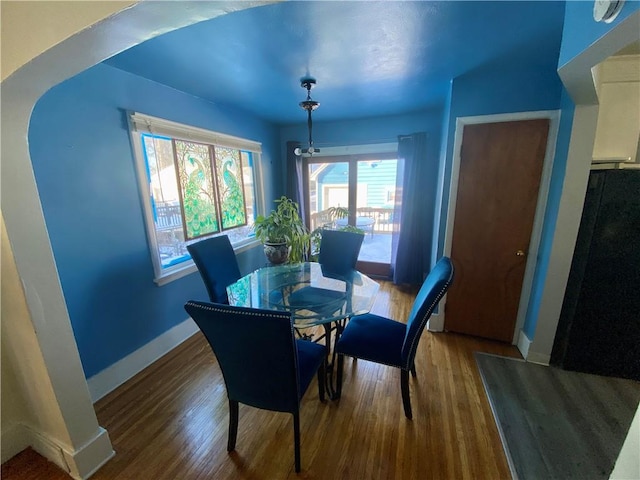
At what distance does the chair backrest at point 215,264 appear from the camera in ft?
6.51

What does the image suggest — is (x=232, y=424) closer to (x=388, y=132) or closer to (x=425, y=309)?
(x=425, y=309)

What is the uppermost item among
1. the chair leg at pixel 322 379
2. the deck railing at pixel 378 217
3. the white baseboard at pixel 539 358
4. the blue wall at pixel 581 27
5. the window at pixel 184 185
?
the blue wall at pixel 581 27

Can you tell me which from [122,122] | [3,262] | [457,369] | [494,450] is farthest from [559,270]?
[122,122]

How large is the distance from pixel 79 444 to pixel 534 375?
2950 mm

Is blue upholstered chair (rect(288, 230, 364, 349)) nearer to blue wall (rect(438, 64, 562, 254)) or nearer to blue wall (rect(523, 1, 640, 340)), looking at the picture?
blue wall (rect(438, 64, 562, 254))

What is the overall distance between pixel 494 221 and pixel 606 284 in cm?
79

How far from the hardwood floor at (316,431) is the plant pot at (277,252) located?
4.13ft

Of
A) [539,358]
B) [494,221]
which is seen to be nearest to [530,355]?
[539,358]

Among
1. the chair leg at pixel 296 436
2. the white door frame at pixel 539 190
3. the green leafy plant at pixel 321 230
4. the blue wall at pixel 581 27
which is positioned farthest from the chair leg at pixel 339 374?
the blue wall at pixel 581 27

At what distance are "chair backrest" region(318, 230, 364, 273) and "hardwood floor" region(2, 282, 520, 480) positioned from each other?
87 centimetres

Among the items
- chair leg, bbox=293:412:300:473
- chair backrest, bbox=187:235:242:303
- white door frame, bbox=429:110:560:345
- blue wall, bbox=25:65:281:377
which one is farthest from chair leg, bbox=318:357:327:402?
blue wall, bbox=25:65:281:377

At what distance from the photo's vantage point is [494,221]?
2.13m

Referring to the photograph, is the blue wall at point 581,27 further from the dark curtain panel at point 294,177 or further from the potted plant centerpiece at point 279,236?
the dark curtain panel at point 294,177

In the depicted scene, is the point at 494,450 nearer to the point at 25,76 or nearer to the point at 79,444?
the point at 79,444
